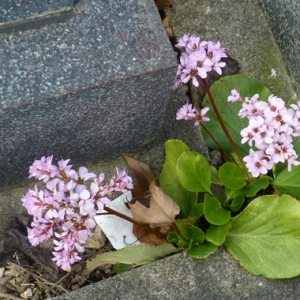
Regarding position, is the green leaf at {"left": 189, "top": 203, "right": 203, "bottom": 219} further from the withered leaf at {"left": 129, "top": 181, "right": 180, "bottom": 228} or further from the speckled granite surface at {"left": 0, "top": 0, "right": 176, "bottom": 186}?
the speckled granite surface at {"left": 0, "top": 0, "right": 176, "bottom": 186}

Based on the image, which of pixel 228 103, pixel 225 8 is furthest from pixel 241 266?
pixel 225 8

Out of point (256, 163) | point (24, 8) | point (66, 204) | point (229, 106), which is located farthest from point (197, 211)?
point (24, 8)

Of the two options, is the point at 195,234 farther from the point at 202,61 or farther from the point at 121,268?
the point at 202,61

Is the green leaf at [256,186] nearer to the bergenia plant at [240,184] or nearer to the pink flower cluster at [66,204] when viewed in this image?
the bergenia plant at [240,184]

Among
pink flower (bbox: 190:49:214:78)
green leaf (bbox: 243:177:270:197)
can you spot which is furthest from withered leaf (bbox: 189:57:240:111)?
pink flower (bbox: 190:49:214:78)

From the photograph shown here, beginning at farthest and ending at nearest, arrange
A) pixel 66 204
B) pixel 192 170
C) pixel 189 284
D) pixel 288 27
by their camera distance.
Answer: pixel 288 27 < pixel 192 170 < pixel 189 284 < pixel 66 204
